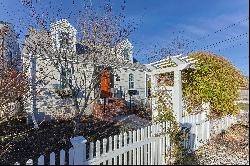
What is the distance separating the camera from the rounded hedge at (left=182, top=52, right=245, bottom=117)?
9320mm

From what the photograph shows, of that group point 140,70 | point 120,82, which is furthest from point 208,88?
point 140,70

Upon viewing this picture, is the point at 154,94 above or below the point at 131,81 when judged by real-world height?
below

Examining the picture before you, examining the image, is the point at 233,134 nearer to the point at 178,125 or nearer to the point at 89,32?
the point at 178,125

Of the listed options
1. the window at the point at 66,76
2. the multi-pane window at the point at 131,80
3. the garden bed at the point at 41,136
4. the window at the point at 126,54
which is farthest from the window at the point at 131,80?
the window at the point at 66,76

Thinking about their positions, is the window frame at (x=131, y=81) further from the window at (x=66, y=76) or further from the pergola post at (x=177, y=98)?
the pergola post at (x=177, y=98)

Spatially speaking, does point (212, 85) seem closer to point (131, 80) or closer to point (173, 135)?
point (173, 135)

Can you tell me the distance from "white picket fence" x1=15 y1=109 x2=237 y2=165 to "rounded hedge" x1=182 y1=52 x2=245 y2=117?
3.53 ft

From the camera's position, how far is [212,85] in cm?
936

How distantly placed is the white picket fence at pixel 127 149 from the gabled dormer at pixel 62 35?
6.89 m

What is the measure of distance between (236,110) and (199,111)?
6.30 feet

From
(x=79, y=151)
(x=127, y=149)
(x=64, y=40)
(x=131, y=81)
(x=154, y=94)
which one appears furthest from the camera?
(x=131, y=81)

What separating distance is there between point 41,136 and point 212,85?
21.3 ft

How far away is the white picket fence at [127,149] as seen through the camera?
16.1ft

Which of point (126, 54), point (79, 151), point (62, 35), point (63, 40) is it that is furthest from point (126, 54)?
point (79, 151)
